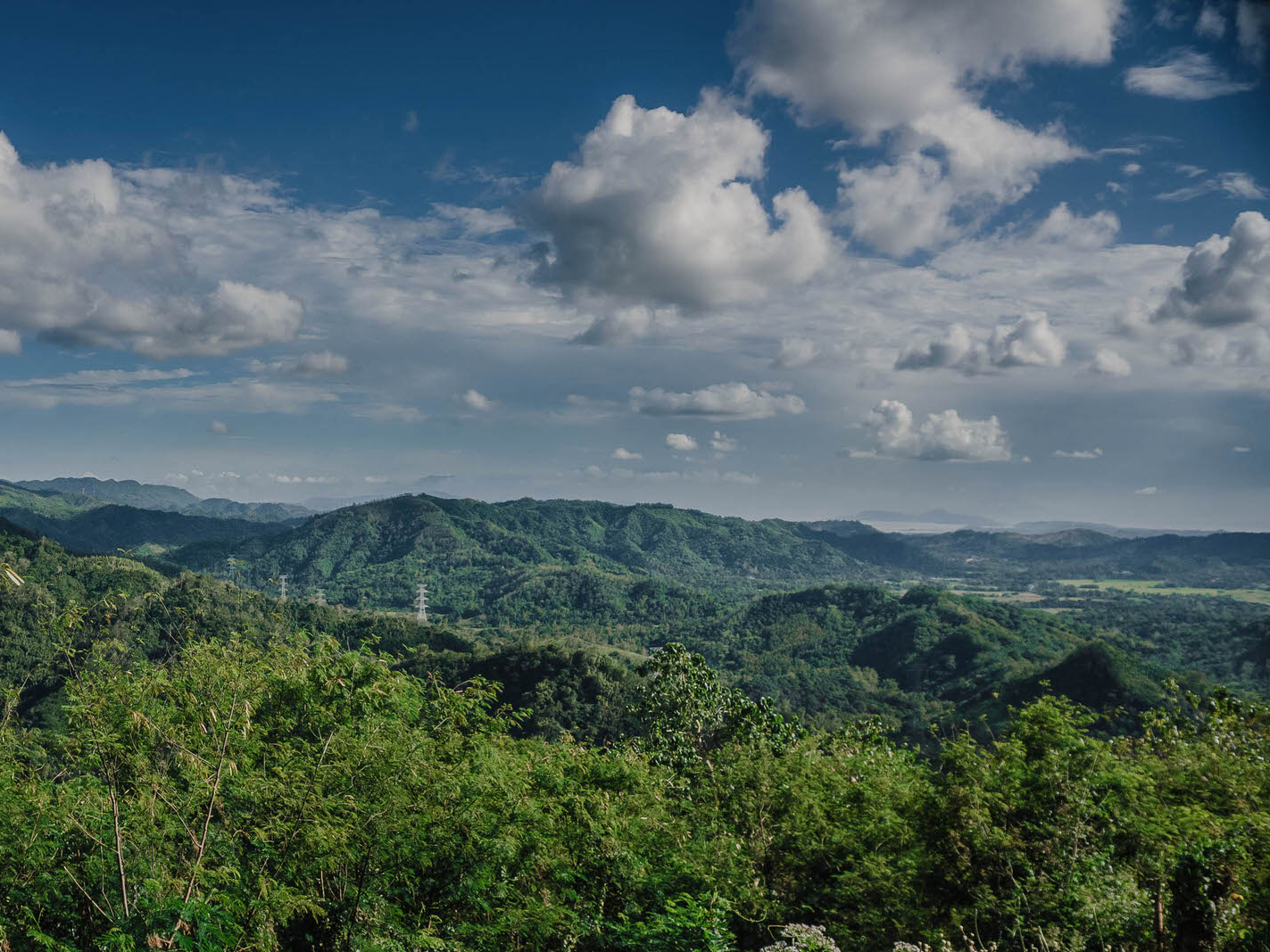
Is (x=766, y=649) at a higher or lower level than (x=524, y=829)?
lower

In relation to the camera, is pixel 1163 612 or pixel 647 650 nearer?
pixel 647 650

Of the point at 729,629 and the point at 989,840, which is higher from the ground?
the point at 989,840

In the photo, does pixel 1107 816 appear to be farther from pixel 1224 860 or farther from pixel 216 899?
pixel 216 899

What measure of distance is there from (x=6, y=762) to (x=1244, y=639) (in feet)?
581

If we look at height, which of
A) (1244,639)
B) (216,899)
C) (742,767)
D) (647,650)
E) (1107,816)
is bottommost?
(647,650)

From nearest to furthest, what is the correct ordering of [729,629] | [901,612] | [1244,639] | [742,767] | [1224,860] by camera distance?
[1224,860] → [742,767] → [1244,639] → [901,612] → [729,629]

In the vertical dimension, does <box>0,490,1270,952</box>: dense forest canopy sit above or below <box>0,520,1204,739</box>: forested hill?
above

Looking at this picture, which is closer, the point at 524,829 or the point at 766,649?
the point at 524,829

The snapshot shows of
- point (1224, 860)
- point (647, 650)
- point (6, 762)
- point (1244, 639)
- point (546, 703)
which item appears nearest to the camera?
point (1224, 860)

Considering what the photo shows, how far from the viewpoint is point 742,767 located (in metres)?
12.3

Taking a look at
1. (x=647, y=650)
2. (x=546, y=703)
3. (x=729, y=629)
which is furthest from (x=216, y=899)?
(x=729, y=629)

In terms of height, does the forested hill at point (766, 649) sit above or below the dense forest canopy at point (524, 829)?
below

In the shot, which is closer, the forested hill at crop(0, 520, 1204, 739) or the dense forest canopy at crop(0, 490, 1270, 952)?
the dense forest canopy at crop(0, 490, 1270, 952)

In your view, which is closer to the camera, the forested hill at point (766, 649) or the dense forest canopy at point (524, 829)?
the dense forest canopy at point (524, 829)
